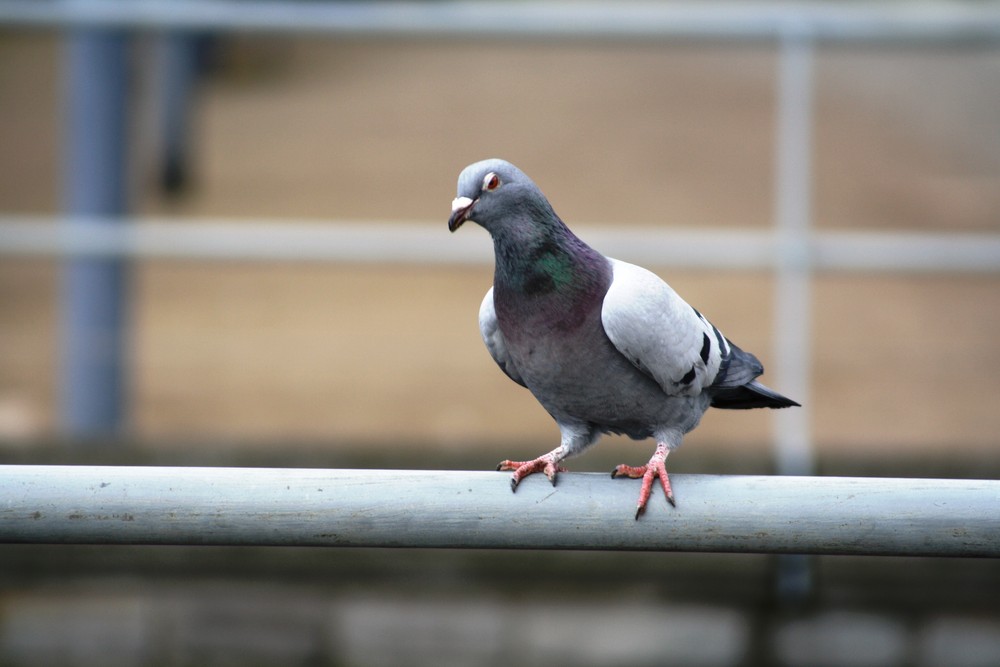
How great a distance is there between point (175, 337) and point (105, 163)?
396cm

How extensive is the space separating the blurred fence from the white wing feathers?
1.28 metres

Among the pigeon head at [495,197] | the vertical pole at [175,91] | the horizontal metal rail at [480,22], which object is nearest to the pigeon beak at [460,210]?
the pigeon head at [495,197]

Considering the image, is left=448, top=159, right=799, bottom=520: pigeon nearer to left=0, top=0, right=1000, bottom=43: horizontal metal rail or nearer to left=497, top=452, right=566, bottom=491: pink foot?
left=497, top=452, right=566, bottom=491: pink foot

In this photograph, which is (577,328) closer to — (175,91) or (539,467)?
(539,467)

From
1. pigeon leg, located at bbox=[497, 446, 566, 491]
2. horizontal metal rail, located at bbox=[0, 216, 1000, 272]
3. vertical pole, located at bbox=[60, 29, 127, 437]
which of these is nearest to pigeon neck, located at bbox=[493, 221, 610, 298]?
pigeon leg, located at bbox=[497, 446, 566, 491]

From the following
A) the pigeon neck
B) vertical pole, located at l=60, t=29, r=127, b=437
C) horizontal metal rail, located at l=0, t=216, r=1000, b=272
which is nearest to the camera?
the pigeon neck

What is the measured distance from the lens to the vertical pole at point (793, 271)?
9.69 feet

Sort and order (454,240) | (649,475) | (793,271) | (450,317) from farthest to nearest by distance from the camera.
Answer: (450,317) < (454,240) < (793,271) < (649,475)

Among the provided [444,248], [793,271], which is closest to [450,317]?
[444,248]

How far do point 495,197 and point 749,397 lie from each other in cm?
66

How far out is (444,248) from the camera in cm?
314

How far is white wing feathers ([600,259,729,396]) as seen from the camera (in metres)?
1.67

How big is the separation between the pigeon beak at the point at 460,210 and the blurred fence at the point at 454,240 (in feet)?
5.03

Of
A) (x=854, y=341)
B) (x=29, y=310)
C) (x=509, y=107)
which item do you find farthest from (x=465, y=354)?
(x=509, y=107)
